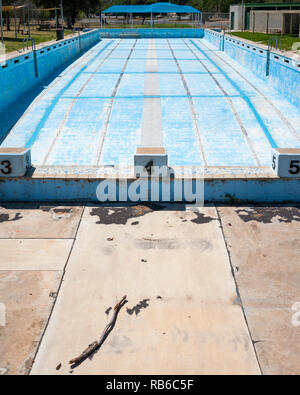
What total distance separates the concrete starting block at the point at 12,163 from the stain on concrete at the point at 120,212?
3.88 ft

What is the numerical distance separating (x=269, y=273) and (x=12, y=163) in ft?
12.1

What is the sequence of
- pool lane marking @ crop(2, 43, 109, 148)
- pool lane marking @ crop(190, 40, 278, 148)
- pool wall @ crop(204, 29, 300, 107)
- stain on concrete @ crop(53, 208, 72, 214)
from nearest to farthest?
1. stain on concrete @ crop(53, 208, 72, 214)
2. pool lane marking @ crop(190, 40, 278, 148)
3. pool lane marking @ crop(2, 43, 109, 148)
4. pool wall @ crop(204, 29, 300, 107)

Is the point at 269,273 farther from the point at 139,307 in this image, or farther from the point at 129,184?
the point at 129,184

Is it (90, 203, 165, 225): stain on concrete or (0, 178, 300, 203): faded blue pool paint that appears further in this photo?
(0, 178, 300, 203): faded blue pool paint

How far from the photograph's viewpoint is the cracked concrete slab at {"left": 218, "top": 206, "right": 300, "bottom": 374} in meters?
3.49

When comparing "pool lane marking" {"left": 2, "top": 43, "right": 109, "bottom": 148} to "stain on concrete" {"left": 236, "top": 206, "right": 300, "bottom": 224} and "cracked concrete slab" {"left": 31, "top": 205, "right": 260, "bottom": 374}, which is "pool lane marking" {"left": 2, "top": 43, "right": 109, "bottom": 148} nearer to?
"cracked concrete slab" {"left": 31, "top": 205, "right": 260, "bottom": 374}

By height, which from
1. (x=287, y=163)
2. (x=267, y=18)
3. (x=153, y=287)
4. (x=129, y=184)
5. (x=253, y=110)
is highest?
(x=267, y=18)

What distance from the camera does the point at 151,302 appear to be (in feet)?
13.3

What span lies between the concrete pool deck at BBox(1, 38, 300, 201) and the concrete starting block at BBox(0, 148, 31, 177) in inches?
6.7

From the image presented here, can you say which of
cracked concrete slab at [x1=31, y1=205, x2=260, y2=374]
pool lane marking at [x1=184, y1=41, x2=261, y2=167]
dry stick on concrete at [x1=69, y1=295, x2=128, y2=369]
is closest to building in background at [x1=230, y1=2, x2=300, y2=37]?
pool lane marking at [x1=184, y1=41, x2=261, y2=167]

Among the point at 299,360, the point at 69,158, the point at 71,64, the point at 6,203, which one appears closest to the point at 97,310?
the point at 299,360

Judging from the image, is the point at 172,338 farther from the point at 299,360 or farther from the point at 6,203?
the point at 6,203

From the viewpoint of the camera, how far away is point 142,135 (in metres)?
9.28

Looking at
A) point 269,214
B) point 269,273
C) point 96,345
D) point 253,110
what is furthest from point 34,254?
point 253,110
